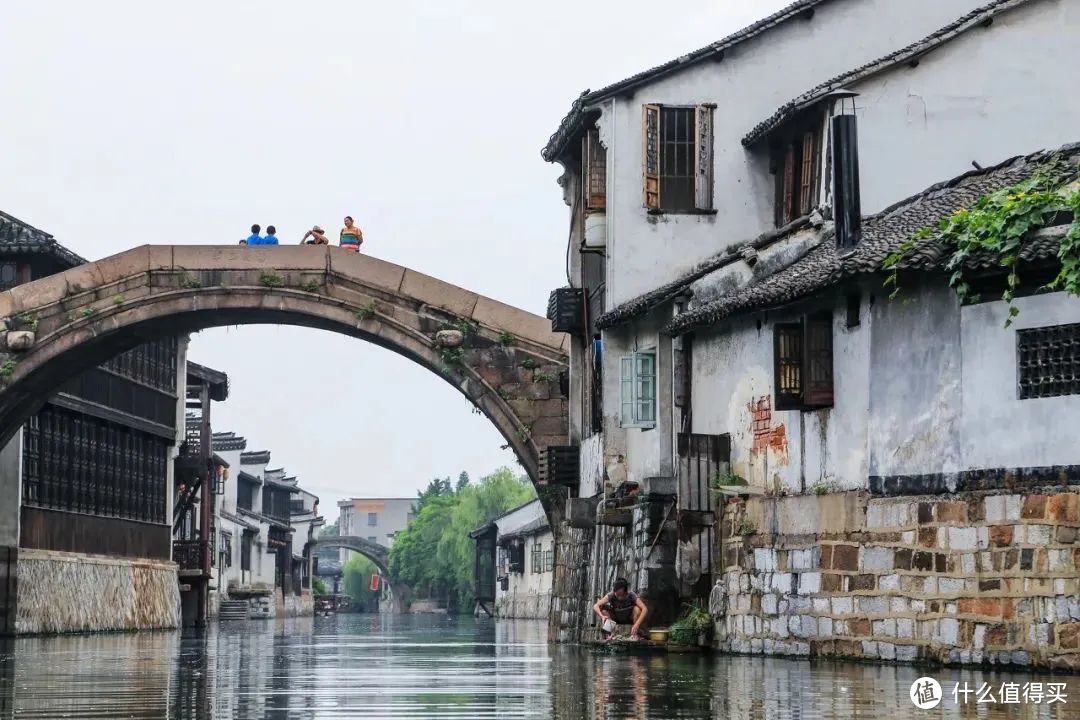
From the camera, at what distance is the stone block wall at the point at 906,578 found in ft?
49.7

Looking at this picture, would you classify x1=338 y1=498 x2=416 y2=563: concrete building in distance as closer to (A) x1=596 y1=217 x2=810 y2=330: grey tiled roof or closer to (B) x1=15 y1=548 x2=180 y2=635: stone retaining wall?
(B) x1=15 y1=548 x2=180 y2=635: stone retaining wall

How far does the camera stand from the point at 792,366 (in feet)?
62.7

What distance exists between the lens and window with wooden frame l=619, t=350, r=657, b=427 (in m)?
23.5

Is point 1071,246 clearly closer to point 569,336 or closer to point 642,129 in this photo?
point 642,129

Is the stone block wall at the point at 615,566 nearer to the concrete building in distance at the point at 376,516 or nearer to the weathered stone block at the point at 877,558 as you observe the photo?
the weathered stone block at the point at 877,558

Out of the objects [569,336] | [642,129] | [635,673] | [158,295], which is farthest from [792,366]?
[158,295]

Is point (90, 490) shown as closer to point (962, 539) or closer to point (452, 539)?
point (962, 539)

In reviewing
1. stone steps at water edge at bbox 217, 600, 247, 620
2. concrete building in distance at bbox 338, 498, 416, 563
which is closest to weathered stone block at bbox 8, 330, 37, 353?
stone steps at water edge at bbox 217, 600, 247, 620

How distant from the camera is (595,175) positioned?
83.4ft

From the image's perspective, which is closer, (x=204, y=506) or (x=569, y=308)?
(x=569, y=308)

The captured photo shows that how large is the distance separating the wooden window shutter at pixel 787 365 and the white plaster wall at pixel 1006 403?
2.76 m

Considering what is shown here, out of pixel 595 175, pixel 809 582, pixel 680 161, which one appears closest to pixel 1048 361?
pixel 809 582

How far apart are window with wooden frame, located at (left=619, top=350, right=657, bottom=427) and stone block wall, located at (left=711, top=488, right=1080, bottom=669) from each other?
333 centimetres

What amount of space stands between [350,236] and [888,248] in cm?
1738
